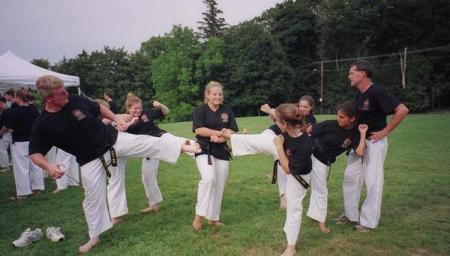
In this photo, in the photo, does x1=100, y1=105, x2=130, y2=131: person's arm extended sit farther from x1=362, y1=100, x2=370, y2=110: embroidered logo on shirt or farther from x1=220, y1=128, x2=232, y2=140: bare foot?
x1=362, y1=100, x2=370, y2=110: embroidered logo on shirt

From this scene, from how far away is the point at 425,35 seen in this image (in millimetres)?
55562

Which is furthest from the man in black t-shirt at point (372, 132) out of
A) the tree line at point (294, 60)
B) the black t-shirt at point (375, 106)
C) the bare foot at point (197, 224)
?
the tree line at point (294, 60)

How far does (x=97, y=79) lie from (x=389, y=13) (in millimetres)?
51996

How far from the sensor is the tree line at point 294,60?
51906 millimetres

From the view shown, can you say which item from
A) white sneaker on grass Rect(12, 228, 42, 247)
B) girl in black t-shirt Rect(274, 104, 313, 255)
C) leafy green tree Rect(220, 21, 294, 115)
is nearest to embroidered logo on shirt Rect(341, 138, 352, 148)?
girl in black t-shirt Rect(274, 104, 313, 255)

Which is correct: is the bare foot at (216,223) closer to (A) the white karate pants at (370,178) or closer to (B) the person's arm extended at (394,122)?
(A) the white karate pants at (370,178)

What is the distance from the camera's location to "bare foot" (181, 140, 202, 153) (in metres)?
5.87

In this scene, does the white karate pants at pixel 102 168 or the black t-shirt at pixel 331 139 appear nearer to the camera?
the white karate pants at pixel 102 168

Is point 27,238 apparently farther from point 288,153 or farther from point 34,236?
point 288,153

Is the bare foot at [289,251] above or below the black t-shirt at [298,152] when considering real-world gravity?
below

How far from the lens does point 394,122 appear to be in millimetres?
5664

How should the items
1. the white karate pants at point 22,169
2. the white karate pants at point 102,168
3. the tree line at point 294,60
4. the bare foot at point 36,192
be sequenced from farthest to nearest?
the tree line at point 294,60
the bare foot at point 36,192
the white karate pants at point 22,169
the white karate pants at point 102,168

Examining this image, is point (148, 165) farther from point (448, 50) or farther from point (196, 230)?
point (448, 50)

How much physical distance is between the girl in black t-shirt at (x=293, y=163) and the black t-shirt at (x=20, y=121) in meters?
7.22
